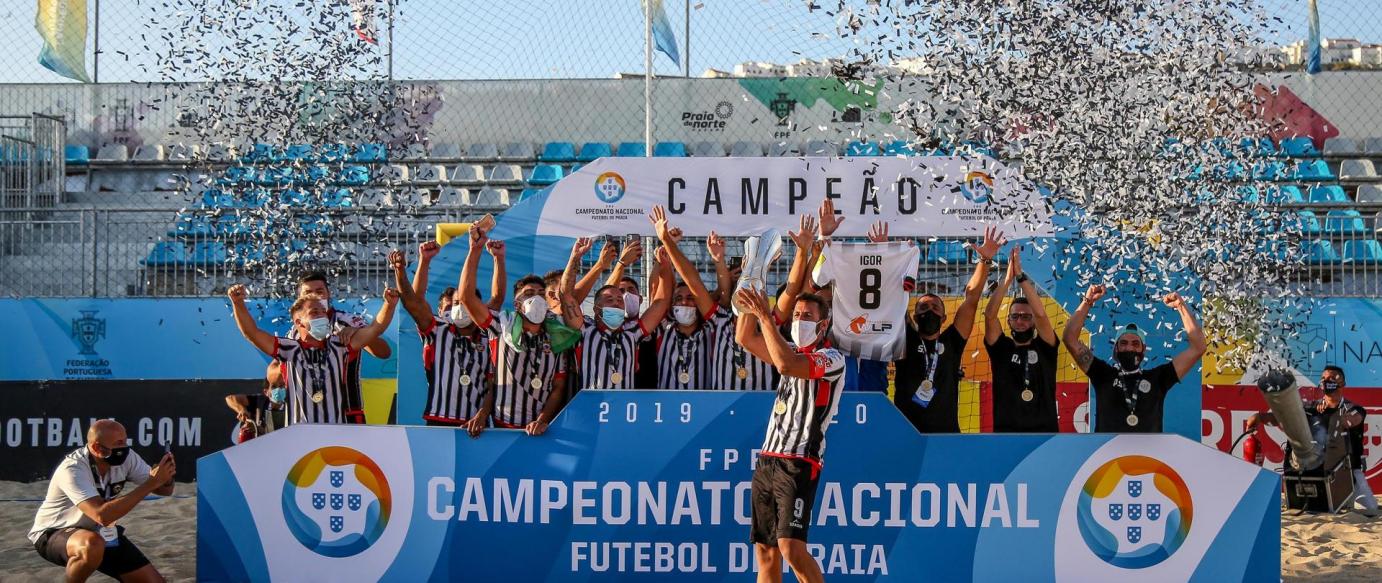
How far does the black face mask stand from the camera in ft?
24.0

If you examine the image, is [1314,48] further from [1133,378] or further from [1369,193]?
[1133,378]

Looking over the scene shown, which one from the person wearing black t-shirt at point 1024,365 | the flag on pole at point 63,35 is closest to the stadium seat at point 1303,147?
the person wearing black t-shirt at point 1024,365

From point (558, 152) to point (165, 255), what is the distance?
476 centimetres

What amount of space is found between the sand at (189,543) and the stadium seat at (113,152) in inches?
235

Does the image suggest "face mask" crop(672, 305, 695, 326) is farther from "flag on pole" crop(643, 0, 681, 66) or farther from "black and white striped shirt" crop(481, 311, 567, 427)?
"flag on pole" crop(643, 0, 681, 66)

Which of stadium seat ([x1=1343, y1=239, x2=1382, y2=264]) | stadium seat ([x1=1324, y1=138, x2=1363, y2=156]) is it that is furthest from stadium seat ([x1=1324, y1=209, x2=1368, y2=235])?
stadium seat ([x1=1324, y1=138, x2=1363, y2=156])

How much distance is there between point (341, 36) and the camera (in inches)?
323

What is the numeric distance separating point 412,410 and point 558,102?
6443mm

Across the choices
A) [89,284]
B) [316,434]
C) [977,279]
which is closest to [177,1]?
[316,434]

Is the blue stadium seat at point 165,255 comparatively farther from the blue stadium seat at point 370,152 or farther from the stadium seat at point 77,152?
the stadium seat at point 77,152

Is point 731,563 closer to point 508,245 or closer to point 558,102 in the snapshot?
point 508,245

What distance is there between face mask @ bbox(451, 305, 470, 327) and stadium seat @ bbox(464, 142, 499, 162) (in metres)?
7.80

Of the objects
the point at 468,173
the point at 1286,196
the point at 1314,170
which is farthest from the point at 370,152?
the point at 1314,170

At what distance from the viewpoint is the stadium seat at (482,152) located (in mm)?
14773
